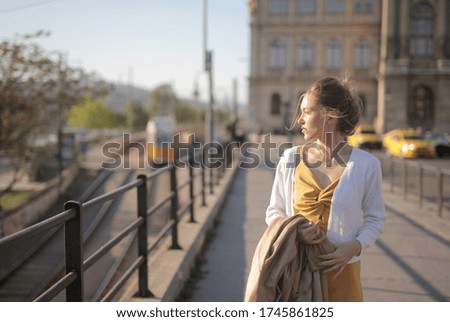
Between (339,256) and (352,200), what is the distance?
243 millimetres

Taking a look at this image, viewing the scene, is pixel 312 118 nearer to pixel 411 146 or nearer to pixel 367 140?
pixel 411 146

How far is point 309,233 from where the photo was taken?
95.4 inches

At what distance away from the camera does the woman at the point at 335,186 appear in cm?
254

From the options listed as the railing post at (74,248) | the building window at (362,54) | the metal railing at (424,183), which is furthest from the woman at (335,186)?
the building window at (362,54)

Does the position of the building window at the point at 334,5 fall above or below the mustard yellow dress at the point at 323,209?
above

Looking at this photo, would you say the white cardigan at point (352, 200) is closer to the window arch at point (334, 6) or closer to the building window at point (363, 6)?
the window arch at point (334, 6)

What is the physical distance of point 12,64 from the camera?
16969 mm

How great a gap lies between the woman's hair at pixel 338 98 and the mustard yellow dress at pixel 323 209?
271 mm

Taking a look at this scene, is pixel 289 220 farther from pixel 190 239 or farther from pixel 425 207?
pixel 425 207

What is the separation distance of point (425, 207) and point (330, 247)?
9.91 m

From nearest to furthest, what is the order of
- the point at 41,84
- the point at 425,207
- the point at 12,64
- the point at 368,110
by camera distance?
the point at 425,207 → the point at 12,64 → the point at 41,84 → the point at 368,110

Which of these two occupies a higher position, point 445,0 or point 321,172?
point 445,0

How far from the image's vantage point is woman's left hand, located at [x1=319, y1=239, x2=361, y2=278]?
2492 mm

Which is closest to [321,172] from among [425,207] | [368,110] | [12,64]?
[425,207]
